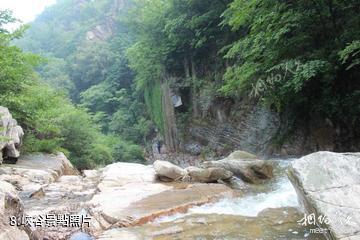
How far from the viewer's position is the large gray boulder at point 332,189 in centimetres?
302

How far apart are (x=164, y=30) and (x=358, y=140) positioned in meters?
11.9

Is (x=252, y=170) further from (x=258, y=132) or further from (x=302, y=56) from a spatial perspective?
(x=258, y=132)

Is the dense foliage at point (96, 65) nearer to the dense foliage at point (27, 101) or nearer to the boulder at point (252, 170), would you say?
the dense foliage at point (27, 101)

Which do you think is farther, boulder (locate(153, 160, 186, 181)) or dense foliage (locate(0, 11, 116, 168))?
dense foliage (locate(0, 11, 116, 168))

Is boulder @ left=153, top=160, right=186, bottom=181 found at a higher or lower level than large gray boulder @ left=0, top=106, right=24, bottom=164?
lower

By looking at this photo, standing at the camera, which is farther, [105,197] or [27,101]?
[27,101]

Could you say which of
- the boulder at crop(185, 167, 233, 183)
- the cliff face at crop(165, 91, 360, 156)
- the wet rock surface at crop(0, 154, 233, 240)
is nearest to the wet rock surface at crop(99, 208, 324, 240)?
the wet rock surface at crop(0, 154, 233, 240)

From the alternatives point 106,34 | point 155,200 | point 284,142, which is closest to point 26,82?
point 155,200

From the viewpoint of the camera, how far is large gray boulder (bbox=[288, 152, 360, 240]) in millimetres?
3016

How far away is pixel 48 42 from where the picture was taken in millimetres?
51688

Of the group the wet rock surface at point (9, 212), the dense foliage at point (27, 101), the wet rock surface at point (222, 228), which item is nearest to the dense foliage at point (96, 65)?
the dense foliage at point (27, 101)

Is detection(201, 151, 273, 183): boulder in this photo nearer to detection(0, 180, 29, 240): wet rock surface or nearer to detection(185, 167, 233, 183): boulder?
detection(185, 167, 233, 183): boulder

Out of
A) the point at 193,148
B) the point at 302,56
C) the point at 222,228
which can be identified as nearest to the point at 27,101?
the point at 302,56

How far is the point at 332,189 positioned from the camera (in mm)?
3371
